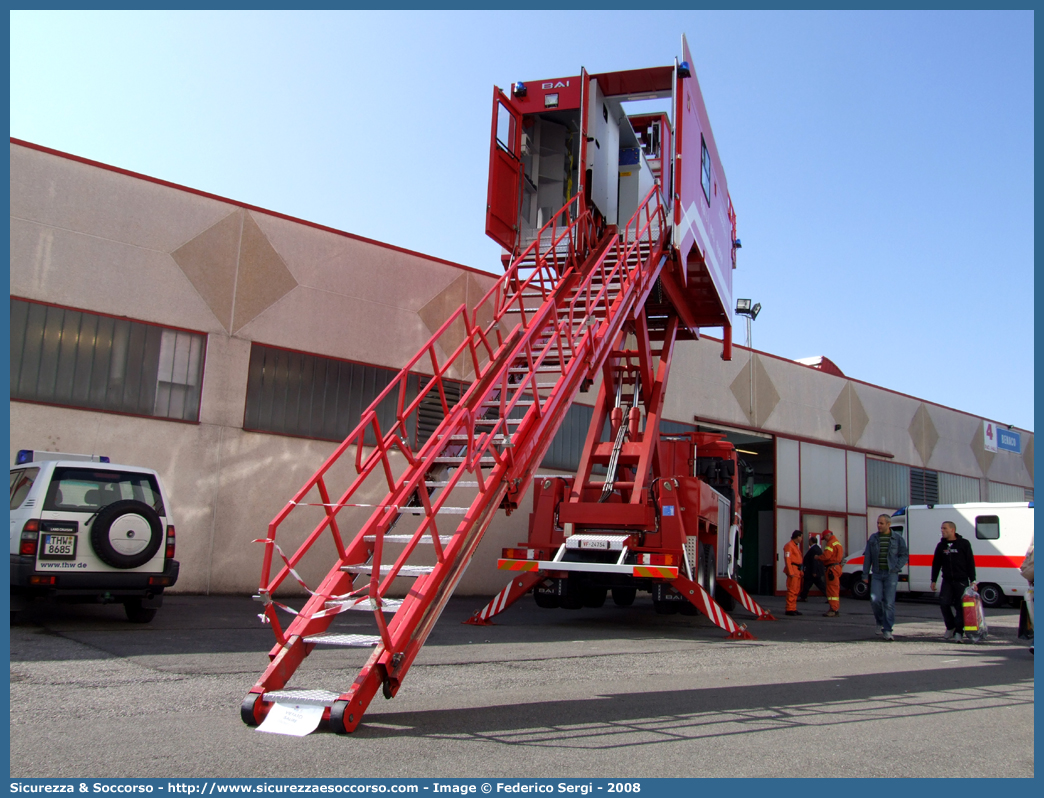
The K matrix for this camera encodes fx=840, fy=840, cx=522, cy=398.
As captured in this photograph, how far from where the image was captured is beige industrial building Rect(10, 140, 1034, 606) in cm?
1305

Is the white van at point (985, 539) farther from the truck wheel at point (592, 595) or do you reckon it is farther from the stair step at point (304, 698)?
the stair step at point (304, 698)

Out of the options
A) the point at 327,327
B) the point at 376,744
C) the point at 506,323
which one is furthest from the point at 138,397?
the point at 376,744

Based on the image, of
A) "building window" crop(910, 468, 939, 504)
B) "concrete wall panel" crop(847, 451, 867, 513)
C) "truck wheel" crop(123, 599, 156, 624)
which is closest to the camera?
"truck wheel" crop(123, 599, 156, 624)

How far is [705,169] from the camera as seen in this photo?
45.6 ft

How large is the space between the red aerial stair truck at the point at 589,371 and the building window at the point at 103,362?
3.03 metres

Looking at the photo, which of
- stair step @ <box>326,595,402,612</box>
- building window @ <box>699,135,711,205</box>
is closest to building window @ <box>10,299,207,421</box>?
building window @ <box>699,135,711,205</box>

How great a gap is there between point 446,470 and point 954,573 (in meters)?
7.91

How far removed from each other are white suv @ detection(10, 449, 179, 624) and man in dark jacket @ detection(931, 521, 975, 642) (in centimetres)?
1018

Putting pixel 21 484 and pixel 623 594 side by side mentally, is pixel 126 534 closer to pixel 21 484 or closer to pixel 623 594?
pixel 21 484

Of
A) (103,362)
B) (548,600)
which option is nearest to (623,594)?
(548,600)

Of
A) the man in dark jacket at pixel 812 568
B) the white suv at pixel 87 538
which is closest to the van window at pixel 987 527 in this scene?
the man in dark jacket at pixel 812 568

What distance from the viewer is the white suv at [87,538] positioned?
8820 millimetres

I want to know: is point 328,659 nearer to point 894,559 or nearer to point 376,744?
point 376,744

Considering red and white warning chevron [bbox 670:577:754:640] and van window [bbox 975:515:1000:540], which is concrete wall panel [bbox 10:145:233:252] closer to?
red and white warning chevron [bbox 670:577:754:640]
